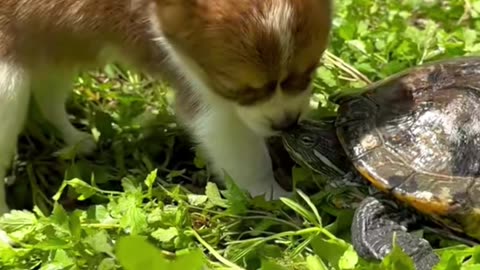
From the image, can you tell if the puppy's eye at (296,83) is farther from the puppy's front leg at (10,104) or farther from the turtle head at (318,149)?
the puppy's front leg at (10,104)

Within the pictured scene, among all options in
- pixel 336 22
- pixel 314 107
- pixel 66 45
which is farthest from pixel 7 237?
pixel 336 22

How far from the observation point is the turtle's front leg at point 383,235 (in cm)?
219

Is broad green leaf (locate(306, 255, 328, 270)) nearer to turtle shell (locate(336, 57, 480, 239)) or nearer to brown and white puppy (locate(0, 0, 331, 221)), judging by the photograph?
turtle shell (locate(336, 57, 480, 239))

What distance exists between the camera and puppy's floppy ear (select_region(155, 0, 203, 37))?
2.24 meters

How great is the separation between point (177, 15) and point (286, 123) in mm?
361

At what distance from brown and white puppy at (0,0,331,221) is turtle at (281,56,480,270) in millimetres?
123

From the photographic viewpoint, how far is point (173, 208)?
2494 millimetres

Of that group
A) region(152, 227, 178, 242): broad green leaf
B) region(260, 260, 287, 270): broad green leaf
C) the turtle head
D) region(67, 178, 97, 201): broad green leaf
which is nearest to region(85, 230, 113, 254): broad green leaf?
region(152, 227, 178, 242): broad green leaf

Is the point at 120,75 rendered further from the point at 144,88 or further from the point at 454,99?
the point at 454,99

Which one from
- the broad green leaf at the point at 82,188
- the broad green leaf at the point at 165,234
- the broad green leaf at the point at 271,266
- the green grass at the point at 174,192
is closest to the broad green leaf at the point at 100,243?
the green grass at the point at 174,192

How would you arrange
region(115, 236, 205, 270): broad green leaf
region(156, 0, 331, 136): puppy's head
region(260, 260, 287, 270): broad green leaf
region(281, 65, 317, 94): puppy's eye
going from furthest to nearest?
region(281, 65, 317, 94): puppy's eye, region(156, 0, 331, 136): puppy's head, region(260, 260, 287, 270): broad green leaf, region(115, 236, 205, 270): broad green leaf

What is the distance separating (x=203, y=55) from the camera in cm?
230

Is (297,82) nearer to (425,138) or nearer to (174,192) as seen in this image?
(425,138)

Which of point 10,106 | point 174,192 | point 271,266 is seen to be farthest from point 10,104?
point 271,266
